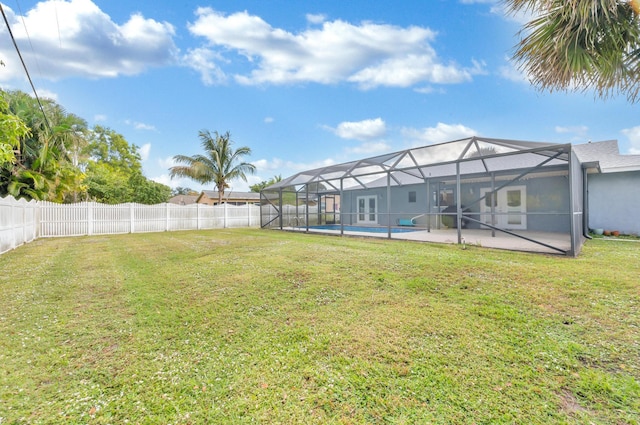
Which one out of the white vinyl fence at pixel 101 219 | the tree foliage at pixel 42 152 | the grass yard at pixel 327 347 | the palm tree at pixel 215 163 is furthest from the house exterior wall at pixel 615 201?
the palm tree at pixel 215 163

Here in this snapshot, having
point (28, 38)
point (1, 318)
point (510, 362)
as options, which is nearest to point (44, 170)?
point (28, 38)

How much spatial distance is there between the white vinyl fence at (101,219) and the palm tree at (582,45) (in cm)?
1248

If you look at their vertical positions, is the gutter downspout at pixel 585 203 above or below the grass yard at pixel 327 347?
above

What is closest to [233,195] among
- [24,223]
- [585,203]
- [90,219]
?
[90,219]

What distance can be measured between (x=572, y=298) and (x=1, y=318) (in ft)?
23.0

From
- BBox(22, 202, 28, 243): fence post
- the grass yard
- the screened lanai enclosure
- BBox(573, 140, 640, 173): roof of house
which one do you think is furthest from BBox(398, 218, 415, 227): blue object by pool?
BBox(22, 202, 28, 243): fence post

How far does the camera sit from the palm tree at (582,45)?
13.5 ft

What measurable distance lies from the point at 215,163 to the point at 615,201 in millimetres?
21790

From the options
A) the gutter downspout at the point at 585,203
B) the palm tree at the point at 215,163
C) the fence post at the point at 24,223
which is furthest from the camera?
the palm tree at the point at 215,163

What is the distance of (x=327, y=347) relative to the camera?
272cm

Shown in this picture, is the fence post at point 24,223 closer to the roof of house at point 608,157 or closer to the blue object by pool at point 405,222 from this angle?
the blue object by pool at point 405,222

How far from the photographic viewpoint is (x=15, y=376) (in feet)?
7.45

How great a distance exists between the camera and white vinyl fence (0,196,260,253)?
8.73 m

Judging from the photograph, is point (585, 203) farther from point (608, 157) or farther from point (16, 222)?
point (16, 222)
